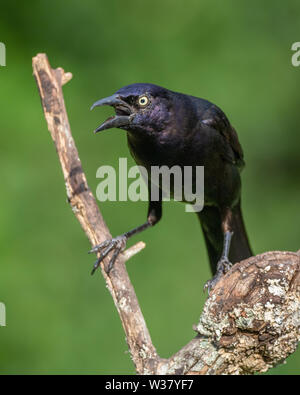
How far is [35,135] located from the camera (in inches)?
224

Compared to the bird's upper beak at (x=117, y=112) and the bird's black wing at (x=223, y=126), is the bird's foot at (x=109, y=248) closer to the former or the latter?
the bird's upper beak at (x=117, y=112)

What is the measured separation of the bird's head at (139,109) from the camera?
3.55 meters

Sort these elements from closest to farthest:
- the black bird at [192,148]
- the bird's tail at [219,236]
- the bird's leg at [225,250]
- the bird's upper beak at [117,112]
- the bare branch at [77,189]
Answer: the bare branch at [77,189] → the bird's upper beak at [117,112] → the black bird at [192,148] → the bird's leg at [225,250] → the bird's tail at [219,236]

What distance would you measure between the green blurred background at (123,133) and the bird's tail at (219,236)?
0.95 metres

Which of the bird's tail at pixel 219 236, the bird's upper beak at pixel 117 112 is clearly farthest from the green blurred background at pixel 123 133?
the bird's upper beak at pixel 117 112

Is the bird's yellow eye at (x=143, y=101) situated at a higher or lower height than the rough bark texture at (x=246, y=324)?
higher

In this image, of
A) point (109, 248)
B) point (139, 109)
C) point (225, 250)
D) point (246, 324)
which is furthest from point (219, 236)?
point (246, 324)

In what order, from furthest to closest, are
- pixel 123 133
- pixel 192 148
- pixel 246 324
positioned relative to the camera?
pixel 123 133
pixel 192 148
pixel 246 324

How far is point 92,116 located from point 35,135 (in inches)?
22.0

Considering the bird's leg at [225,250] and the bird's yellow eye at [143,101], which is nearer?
the bird's yellow eye at [143,101]

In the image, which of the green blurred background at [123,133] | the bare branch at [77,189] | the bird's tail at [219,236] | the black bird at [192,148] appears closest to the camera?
the bare branch at [77,189]

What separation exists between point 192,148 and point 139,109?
1.44ft

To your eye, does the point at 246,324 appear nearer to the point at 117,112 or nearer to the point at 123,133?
the point at 117,112

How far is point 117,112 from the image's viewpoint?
11.9 feet
